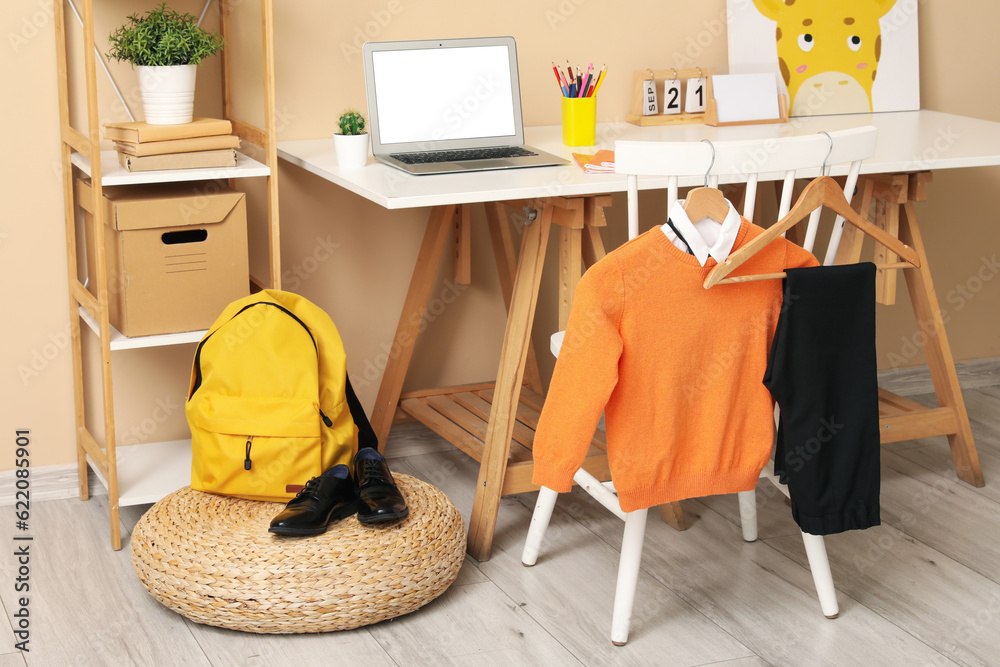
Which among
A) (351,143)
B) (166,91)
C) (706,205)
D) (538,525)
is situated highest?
(166,91)

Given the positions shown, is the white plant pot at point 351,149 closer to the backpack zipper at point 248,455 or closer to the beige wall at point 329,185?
the beige wall at point 329,185

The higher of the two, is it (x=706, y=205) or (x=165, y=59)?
(x=165, y=59)

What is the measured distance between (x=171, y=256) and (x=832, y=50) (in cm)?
175

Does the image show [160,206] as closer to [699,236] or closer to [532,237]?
[532,237]

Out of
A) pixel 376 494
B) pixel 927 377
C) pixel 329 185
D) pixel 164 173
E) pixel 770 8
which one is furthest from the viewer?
pixel 927 377

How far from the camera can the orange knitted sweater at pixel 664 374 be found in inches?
62.9

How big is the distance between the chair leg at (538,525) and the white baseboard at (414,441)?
653mm

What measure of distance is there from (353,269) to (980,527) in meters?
1.50

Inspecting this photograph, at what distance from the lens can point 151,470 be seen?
7.43 ft

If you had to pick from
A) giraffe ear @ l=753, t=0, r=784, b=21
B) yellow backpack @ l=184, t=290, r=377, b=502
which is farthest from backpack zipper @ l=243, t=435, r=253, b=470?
giraffe ear @ l=753, t=0, r=784, b=21

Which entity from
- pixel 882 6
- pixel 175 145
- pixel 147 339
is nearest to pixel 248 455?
pixel 147 339

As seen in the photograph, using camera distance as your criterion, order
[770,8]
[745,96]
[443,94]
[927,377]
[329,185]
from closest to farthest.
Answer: [443,94]
[329,185]
[745,96]
[770,8]
[927,377]

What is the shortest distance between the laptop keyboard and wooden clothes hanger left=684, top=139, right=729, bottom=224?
61 cm

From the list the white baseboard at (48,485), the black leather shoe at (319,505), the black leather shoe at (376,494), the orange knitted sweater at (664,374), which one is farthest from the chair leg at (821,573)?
the white baseboard at (48,485)
